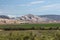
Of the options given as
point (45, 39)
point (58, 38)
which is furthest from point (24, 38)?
point (58, 38)

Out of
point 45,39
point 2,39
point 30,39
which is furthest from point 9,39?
point 45,39

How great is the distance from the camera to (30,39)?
85.4 feet

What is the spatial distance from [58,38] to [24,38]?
440cm

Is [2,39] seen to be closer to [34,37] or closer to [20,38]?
[20,38]

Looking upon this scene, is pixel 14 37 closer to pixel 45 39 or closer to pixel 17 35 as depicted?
pixel 17 35

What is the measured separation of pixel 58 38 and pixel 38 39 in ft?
10.1

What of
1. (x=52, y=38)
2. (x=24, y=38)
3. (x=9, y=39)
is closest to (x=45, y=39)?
(x=52, y=38)

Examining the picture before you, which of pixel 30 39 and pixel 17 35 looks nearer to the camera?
pixel 30 39

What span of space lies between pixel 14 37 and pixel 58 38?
5.67 metres

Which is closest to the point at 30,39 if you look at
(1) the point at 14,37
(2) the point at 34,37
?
(2) the point at 34,37

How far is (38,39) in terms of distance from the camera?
2620 centimetres

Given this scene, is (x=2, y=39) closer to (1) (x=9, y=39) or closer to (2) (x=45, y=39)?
(1) (x=9, y=39)

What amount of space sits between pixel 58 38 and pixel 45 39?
1998mm

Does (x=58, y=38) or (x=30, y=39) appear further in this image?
(x=58, y=38)
